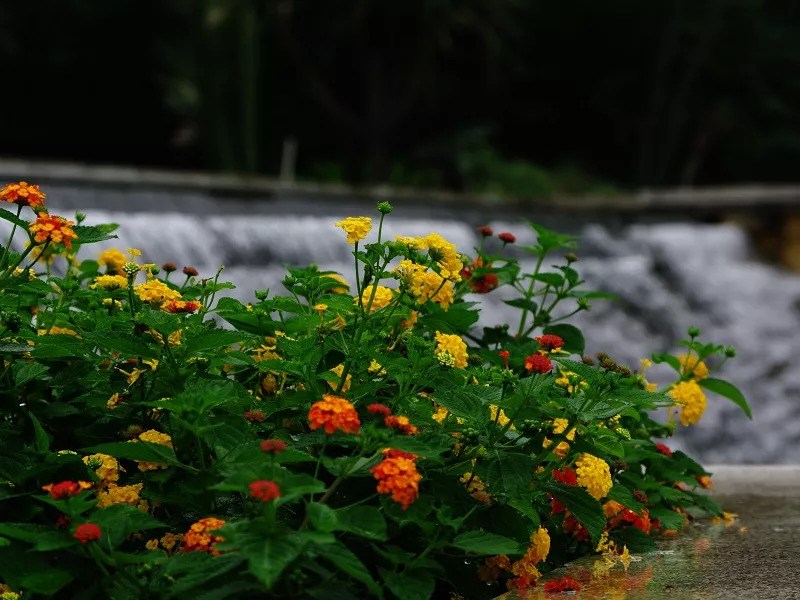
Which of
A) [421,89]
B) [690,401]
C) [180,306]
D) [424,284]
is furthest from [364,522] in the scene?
[421,89]

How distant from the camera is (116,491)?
197cm

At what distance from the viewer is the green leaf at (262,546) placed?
1.55m

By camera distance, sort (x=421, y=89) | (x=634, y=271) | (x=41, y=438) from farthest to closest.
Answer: (x=421, y=89) → (x=634, y=271) → (x=41, y=438)

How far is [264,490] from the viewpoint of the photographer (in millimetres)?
1579

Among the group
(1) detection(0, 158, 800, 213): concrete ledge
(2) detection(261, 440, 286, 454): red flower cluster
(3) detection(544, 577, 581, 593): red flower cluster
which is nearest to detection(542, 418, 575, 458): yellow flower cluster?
(3) detection(544, 577, 581, 593): red flower cluster

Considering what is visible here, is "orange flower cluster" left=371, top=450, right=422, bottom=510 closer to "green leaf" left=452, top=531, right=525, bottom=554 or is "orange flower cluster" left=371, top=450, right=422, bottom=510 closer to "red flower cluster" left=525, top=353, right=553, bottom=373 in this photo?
"green leaf" left=452, top=531, right=525, bottom=554

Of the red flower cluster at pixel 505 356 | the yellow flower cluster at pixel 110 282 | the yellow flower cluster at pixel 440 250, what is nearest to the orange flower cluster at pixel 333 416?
the yellow flower cluster at pixel 440 250

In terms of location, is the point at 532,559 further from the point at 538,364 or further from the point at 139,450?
the point at 139,450

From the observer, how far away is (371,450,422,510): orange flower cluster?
170 centimetres

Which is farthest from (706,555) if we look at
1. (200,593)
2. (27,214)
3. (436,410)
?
(27,214)

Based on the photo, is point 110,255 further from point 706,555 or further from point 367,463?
point 706,555

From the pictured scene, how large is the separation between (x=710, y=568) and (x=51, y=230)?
1.31 m

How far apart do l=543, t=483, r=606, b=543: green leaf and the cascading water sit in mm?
3560

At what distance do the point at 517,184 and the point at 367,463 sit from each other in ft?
52.9
